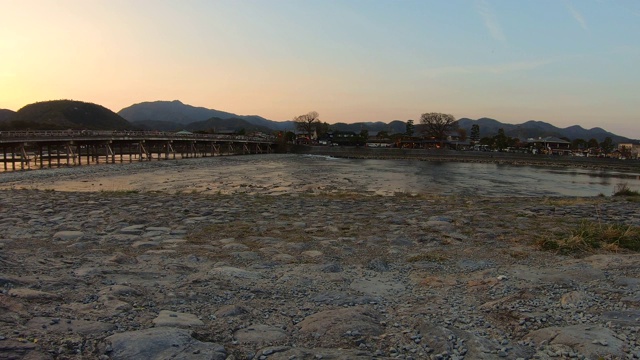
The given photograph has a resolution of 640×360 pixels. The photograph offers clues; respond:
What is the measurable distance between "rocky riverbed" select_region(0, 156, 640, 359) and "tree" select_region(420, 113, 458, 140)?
111501 millimetres

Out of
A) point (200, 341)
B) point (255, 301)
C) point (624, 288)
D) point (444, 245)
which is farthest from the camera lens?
point (444, 245)

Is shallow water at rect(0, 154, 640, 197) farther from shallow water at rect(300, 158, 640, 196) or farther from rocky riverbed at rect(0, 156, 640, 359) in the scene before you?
rocky riverbed at rect(0, 156, 640, 359)

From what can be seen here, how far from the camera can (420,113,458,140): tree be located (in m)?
114

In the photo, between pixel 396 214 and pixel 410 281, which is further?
pixel 396 214

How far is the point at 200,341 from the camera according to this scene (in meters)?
2.72

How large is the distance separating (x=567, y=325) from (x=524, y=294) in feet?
2.29

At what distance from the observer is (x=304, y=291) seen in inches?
158

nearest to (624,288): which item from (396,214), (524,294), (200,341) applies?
(524,294)

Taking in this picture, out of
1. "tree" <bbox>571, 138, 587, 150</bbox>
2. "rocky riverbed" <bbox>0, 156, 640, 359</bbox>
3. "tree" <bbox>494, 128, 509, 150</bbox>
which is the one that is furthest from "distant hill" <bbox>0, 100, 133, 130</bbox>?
"tree" <bbox>571, 138, 587, 150</bbox>

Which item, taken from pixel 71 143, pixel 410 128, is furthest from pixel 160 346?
pixel 410 128

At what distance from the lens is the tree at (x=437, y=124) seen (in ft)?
374

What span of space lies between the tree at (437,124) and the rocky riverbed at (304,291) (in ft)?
366

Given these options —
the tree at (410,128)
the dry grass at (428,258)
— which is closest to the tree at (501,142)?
the tree at (410,128)

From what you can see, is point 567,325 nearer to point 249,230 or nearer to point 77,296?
point 77,296
